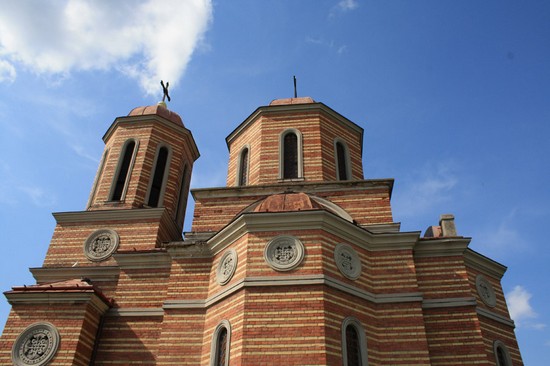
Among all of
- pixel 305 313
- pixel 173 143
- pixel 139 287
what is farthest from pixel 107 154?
pixel 305 313

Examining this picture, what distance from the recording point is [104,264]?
1443 centimetres

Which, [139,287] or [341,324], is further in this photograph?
[139,287]

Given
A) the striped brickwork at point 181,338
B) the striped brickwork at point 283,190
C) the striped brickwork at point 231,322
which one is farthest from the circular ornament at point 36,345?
the striped brickwork at point 283,190

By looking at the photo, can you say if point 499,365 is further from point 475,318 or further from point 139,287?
point 139,287

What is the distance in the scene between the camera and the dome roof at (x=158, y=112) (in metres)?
18.3

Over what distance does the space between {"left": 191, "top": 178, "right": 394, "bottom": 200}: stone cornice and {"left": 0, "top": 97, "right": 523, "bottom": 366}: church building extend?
0.04 meters

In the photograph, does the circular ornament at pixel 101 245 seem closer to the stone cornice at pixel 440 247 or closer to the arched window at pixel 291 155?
the arched window at pixel 291 155

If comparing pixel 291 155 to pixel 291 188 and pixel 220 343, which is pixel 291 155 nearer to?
pixel 291 188

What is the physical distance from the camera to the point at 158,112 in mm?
18344

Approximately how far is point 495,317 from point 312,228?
587 centimetres

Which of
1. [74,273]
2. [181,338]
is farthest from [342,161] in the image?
[74,273]

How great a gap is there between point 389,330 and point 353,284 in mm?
1303

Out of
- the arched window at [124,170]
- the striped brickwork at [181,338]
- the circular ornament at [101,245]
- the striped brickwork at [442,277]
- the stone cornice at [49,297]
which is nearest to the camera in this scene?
the striped brickwork at [181,338]

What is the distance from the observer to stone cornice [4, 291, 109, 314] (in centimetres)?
1169
